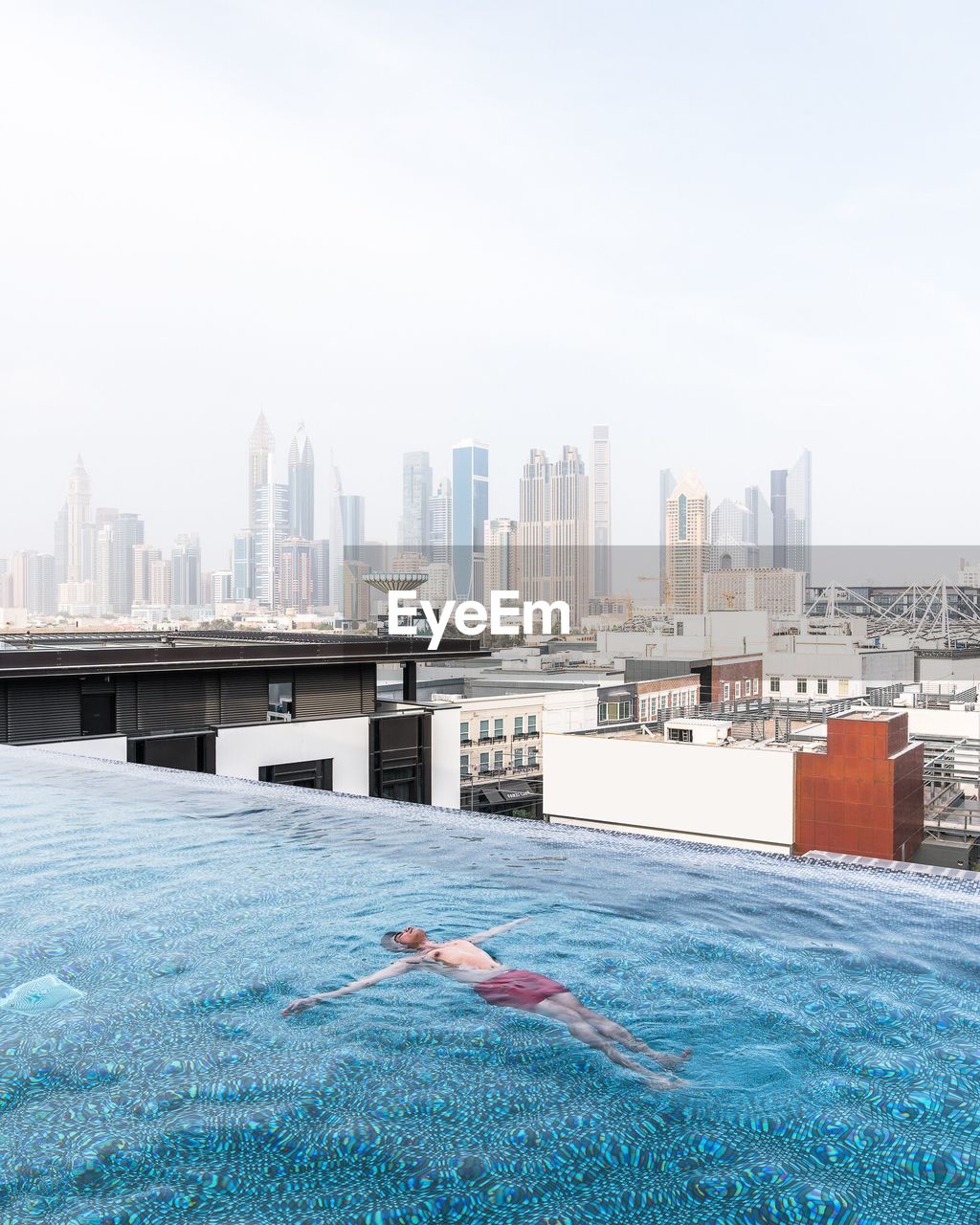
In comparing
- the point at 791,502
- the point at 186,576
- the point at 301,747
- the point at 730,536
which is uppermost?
the point at 791,502

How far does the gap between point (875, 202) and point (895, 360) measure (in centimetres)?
1012

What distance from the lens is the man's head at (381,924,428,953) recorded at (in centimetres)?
216

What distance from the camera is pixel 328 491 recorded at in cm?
5800

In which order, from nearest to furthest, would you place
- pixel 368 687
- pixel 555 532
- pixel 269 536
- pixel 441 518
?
pixel 368 687 < pixel 269 536 < pixel 555 532 < pixel 441 518

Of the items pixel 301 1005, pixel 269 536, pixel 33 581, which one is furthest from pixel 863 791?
pixel 269 536

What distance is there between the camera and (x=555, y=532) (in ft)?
185

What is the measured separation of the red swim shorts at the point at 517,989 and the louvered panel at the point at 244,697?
A: 535 cm

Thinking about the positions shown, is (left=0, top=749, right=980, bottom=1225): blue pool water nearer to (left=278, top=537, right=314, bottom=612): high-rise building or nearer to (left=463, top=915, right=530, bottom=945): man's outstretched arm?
(left=463, top=915, right=530, bottom=945): man's outstretched arm

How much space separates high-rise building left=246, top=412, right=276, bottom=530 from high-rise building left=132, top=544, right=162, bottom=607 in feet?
48.5

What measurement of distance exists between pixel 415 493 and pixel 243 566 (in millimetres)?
24222

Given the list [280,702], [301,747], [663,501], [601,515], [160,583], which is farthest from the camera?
[601,515]

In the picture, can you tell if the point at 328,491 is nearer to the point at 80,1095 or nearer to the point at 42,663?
the point at 42,663

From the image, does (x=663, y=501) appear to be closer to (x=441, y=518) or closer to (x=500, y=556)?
(x=500, y=556)

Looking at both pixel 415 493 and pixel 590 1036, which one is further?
pixel 415 493
